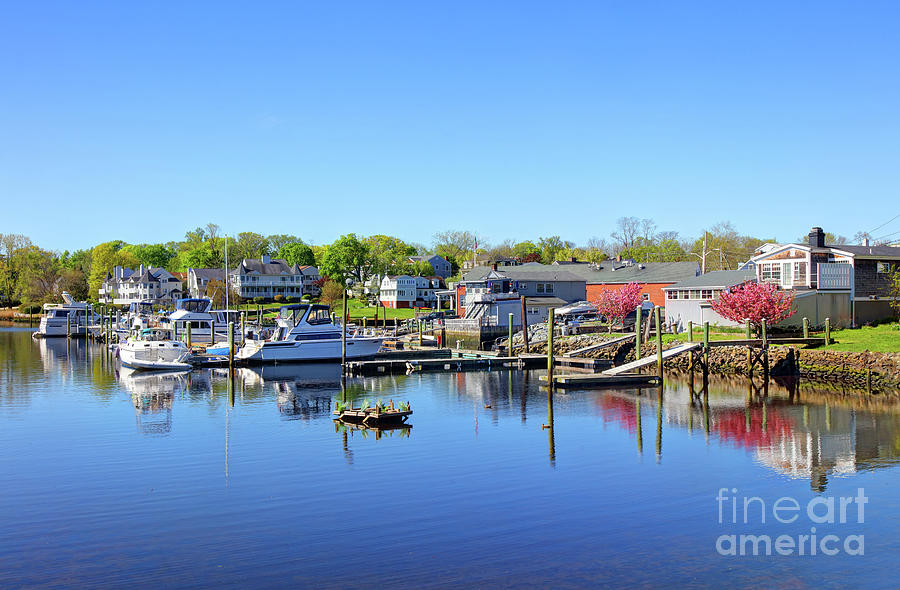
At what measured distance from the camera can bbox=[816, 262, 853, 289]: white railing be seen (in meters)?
56.1

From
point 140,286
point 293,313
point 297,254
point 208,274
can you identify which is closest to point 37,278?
point 140,286

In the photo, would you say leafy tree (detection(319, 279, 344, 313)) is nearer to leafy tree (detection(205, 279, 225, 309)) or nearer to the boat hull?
leafy tree (detection(205, 279, 225, 309))

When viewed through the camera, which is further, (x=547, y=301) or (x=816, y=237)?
(x=547, y=301)

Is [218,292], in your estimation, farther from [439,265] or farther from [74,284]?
[439,265]

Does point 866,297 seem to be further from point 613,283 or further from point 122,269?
point 122,269

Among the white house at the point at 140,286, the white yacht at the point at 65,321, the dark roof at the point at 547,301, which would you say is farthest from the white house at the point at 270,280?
the dark roof at the point at 547,301

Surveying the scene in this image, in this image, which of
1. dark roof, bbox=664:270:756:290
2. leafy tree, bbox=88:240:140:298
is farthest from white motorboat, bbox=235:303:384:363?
leafy tree, bbox=88:240:140:298

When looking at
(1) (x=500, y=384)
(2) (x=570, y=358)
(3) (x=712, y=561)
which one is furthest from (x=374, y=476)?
(2) (x=570, y=358)

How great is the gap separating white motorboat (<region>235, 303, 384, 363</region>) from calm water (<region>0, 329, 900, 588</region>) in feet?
53.8

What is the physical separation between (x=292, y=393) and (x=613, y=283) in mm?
49771

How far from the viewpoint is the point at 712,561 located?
58.0 feet

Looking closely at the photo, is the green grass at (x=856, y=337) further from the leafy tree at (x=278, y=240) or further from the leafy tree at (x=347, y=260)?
the leafy tree at (x=278, y=240)

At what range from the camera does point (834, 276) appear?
185 ft

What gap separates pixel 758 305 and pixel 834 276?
24.7ft
